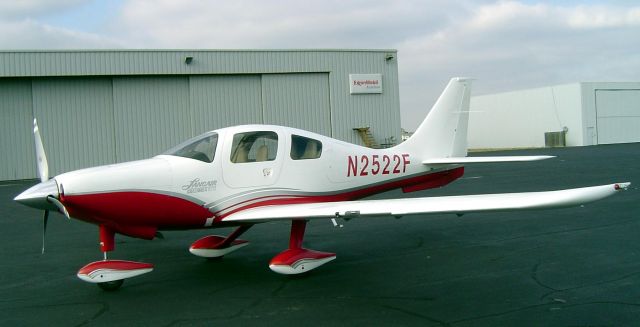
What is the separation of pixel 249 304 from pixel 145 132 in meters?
23.3

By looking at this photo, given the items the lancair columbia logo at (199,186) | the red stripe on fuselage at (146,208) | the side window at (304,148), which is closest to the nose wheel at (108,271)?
the red stripe on fuselage at (146,208)

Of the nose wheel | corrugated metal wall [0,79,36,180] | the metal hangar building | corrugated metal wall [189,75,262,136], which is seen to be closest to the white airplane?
the nose wheel

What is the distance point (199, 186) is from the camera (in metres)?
6.68

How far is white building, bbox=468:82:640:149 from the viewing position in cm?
4866

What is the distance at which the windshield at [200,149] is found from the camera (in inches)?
270

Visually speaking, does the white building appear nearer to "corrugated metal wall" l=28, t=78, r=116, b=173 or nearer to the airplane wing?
"corrugated metal wall" l=28, t=78, r=116, b=173

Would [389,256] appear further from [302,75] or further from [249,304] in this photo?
[302,75]

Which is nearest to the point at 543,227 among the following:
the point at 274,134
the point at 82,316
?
the point at 274,134

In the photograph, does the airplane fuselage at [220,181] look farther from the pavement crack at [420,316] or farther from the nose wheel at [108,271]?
the pavement crack at [420,316]

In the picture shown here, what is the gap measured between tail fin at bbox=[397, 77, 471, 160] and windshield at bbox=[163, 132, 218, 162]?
11.8 ft

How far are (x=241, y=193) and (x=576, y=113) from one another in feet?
158

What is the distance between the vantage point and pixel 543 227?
30.9 feet

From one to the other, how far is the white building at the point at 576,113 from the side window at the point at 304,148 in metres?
42.3

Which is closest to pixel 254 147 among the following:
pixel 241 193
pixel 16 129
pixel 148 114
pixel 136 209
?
pixel 241 193
